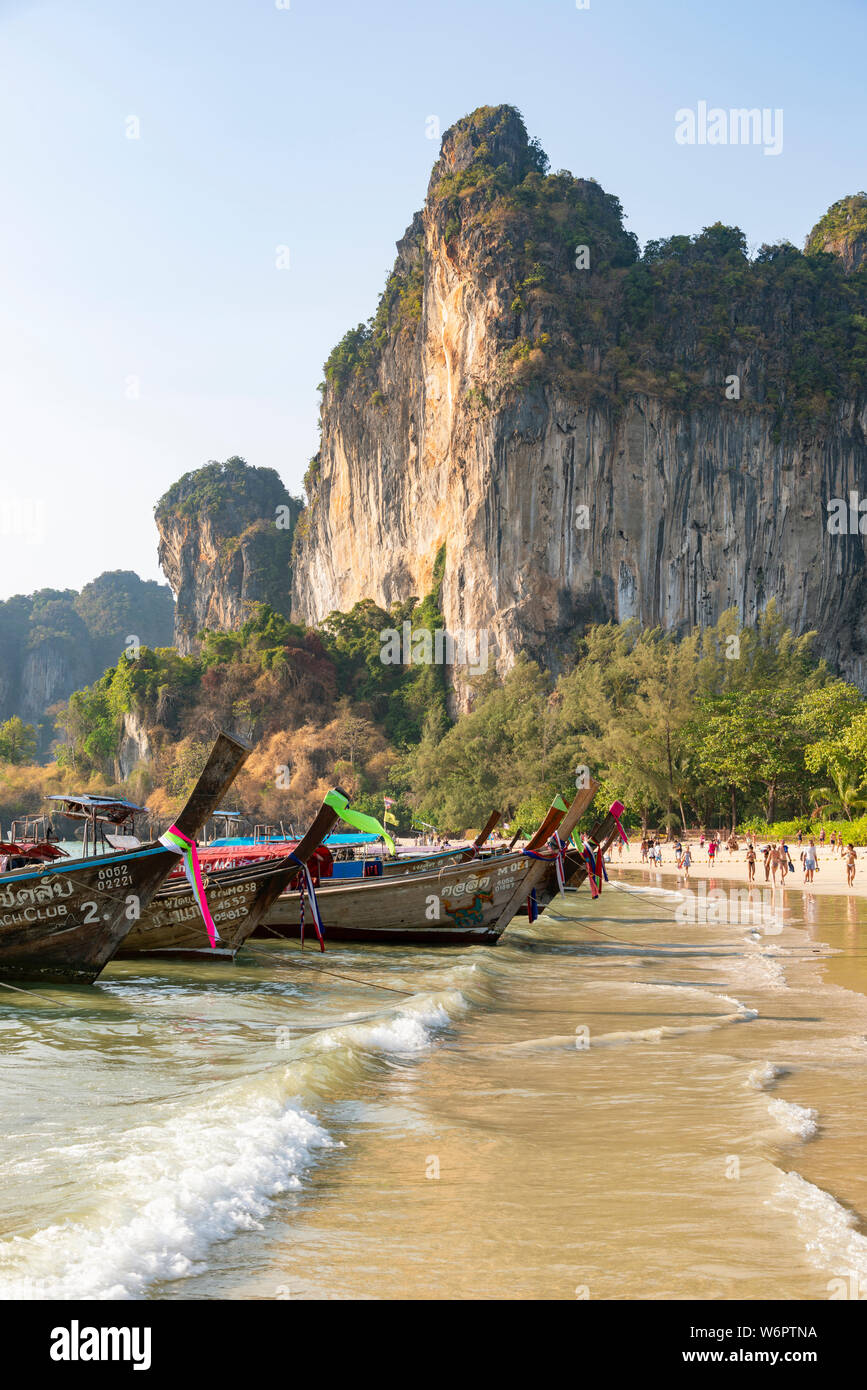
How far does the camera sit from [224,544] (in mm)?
115062

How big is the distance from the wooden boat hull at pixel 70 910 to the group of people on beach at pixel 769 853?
77.7 ft

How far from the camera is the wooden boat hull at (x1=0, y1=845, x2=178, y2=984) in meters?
11.6

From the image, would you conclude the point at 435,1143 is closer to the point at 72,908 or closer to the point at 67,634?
the point at 72,908

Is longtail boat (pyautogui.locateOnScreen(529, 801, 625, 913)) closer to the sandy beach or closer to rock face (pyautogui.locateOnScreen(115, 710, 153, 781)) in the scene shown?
the sandy beach

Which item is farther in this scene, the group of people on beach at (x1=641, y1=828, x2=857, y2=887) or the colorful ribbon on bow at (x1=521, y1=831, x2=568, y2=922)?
the group of people on beach at (x1=641, y1=828, x2=857, y2=887)

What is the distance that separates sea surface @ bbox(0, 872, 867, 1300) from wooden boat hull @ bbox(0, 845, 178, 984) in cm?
50

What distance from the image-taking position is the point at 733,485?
68.4 meters

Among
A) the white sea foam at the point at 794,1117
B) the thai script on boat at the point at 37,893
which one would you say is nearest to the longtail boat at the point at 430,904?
the thai script on boat at the point at 37,893

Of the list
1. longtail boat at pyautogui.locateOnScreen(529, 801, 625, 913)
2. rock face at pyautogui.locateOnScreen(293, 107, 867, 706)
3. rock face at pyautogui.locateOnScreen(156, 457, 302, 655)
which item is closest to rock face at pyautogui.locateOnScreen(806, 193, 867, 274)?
rock face at pyautogui.locateOnScreen(293, 107, 867, 706)

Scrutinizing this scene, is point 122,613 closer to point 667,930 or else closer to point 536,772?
point 536,772

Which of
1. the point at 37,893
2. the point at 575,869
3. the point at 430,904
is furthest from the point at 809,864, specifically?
the point at 37,893

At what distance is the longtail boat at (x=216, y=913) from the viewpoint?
1445cm

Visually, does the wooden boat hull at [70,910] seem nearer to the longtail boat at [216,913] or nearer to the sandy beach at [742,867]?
the longtail boat at [216,913]
